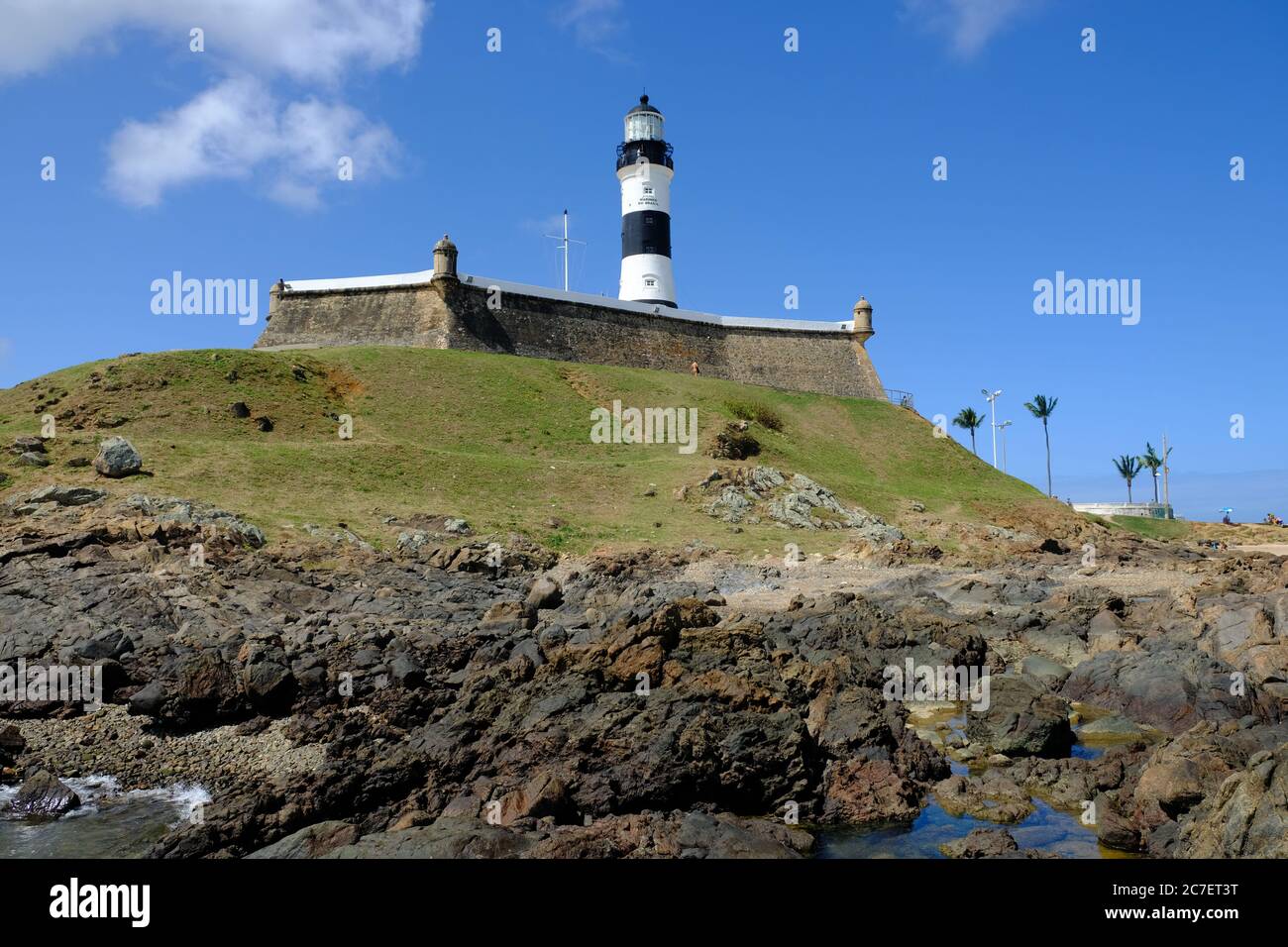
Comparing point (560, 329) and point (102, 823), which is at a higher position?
point (560, 329)

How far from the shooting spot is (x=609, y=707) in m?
12.0

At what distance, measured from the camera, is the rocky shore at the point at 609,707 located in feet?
31.2

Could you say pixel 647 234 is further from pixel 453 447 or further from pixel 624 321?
pixel 453 447

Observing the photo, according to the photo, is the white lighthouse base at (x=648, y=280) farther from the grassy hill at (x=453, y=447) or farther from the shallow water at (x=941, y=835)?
the shallow water at (x=941, y=835)

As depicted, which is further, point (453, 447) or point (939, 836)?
point (453, 447)

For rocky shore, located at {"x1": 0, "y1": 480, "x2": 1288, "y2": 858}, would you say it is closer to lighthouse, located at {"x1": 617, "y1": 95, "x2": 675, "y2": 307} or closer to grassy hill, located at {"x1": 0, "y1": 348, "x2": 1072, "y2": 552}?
grassy hill, located at {"x1": 0, "y1": 348, "x2": 1072, "y2": 552}

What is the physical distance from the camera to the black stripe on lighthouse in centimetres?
5903

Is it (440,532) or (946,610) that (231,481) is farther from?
(946,610)

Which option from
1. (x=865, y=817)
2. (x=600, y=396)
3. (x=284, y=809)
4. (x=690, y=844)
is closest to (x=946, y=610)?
(x=865, y=817)

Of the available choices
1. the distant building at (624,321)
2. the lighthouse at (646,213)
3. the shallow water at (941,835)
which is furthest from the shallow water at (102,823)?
the lighthouse at (646,213)

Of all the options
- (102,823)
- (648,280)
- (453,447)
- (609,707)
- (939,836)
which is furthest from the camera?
(648,280)

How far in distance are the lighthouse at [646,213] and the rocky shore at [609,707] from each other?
3791cm

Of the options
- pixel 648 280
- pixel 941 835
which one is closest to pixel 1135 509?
pixel 648 280

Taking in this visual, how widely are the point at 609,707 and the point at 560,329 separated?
42.8 metres
